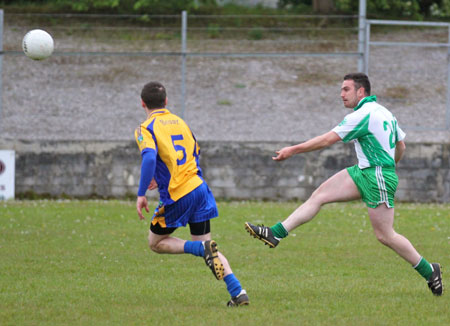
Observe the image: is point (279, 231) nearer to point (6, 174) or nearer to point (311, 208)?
point (311, 208)

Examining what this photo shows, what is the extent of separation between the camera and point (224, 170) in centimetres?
1542

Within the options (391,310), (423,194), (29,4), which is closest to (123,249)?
(391,310)

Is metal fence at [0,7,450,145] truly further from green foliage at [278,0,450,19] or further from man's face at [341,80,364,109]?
man's face at [341,80,364,109]

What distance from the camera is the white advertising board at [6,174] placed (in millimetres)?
15250

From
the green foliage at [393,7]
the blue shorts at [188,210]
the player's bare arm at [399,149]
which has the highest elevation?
the green foliage at [393,7]

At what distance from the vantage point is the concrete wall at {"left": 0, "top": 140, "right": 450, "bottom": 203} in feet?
50.4

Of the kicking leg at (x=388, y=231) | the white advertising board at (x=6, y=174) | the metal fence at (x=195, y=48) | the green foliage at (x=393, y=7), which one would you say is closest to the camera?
the kicking leg at (x=388, y=231)

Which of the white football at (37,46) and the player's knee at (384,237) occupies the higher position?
the white football at (37,46)

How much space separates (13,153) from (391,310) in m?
10.8

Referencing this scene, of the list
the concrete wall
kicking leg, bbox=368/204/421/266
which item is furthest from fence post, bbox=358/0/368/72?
kicking leg, bbox=368/204/421/266

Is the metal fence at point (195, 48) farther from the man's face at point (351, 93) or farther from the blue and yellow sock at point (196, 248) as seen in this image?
the blue and yellow sock at point (196, 248)

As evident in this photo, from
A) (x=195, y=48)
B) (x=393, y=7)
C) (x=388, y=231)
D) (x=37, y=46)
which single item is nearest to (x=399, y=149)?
(x=388, y=231)

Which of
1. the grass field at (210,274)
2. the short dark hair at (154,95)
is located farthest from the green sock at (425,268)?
the short dark hair at (154,95)

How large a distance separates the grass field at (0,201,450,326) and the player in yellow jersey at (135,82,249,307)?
1.47 feet
